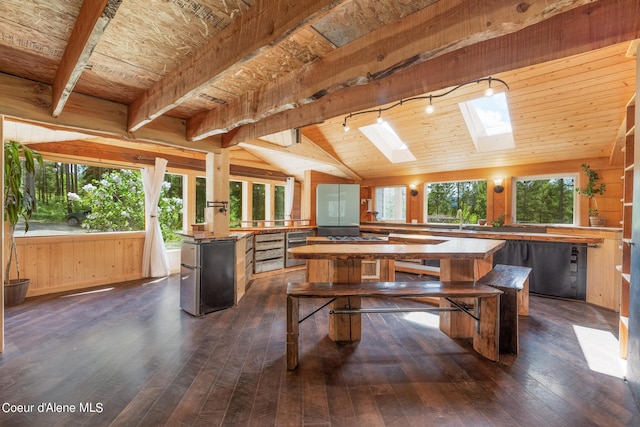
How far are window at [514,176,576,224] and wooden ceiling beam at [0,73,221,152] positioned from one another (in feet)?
17.5

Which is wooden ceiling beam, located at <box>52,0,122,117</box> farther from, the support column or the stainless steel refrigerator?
the stainless steel refrigerator

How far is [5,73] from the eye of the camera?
2160 millimetres

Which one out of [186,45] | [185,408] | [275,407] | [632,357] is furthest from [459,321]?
[186,45]

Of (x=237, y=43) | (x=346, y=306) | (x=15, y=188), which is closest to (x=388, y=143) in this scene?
(x=346, y=306)

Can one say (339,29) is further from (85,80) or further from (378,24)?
(85,80)

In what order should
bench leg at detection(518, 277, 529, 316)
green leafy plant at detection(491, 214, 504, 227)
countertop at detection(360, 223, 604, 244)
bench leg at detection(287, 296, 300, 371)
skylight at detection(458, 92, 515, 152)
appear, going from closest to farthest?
bench leg at detection(287, 296, 300, 371) < bench leg at detection(518, 277, 529, 316) < countertop at detection(360, 223, 604, 244) < skylight at detection(458, 92, 515, 152) < green leafy plant at detection(491, 214, 504, 227)

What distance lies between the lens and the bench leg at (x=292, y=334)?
6.97ft

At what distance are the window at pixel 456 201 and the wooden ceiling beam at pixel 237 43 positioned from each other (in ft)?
16.0

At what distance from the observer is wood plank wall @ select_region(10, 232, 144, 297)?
3885 millimetres

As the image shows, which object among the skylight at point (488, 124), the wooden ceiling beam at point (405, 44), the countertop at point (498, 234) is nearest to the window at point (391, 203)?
the countertop at point (498, 234)

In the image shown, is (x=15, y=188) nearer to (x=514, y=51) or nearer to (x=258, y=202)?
(x=258, y=202)

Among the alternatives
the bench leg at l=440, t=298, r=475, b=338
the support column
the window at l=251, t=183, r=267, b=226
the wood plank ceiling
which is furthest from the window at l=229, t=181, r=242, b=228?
the bench leg at l=440, t=298, r=475, b=338

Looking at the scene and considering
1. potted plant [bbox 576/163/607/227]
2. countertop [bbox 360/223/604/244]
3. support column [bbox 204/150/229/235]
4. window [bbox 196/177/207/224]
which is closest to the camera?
support column [bbox 204/150/229/235]

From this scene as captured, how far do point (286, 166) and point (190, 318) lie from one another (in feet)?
14.1
